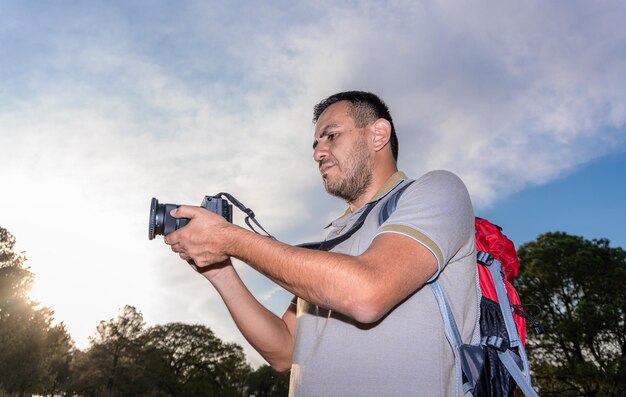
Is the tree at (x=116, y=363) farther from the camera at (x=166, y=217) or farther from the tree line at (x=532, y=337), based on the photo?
the camera at (x=166, y=217)

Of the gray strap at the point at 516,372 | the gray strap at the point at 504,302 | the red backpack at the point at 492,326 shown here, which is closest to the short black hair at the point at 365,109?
the red backpack at the point at 492,326

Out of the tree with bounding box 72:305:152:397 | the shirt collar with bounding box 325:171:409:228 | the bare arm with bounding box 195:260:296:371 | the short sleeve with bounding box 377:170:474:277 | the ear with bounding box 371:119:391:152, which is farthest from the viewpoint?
the tree with bounding box 72:305:152:397

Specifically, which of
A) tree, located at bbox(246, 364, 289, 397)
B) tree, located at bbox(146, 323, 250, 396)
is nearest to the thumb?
tree, located at bbox(146, 323, 250, 396)

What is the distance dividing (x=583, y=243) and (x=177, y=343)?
5238 centimetres

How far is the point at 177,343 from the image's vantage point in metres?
57.8

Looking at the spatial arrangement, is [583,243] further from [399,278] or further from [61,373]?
[61,373]

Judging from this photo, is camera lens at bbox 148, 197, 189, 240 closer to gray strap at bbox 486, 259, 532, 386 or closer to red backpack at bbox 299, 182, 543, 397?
red backpack at bbox 299, 182, 543, 397

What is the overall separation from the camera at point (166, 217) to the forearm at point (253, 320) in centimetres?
64

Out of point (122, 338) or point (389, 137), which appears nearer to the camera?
point (389, 137)

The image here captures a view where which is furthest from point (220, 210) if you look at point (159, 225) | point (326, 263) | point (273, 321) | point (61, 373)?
point (61, 373)

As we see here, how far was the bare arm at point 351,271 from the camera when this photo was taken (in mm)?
1761

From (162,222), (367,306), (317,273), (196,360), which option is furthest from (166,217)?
(196,360)

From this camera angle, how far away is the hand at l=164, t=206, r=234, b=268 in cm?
220

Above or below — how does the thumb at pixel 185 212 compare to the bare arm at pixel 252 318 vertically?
above
